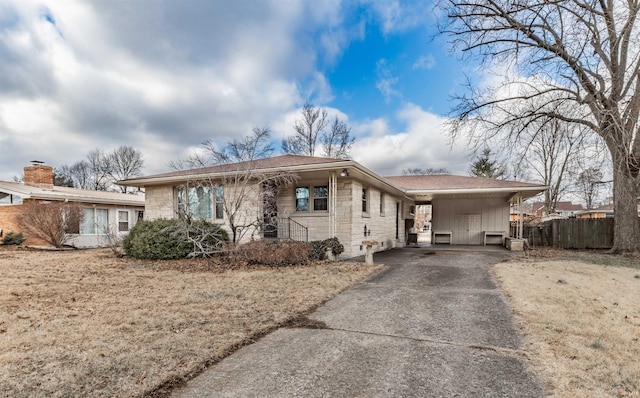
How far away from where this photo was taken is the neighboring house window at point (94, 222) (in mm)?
15805

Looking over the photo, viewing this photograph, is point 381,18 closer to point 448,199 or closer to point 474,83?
point 474,83

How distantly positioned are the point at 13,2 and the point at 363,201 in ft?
36.9

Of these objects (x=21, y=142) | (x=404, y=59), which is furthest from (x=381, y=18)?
(x=21, y=142)

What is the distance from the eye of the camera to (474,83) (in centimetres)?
1070

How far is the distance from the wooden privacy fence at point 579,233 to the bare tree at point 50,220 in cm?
2195

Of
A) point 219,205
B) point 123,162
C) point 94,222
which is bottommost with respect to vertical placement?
point 94,222

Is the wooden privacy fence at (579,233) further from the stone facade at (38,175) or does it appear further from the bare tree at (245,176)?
the stone facade at (38,175)

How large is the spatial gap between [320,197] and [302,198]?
690 millimetres

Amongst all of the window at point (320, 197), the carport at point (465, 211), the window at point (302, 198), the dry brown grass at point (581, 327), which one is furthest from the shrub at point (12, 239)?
the dry brown grass at point (581, 327)

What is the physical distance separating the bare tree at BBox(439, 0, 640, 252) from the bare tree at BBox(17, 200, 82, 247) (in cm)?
1604

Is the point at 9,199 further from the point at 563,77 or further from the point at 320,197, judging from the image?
the point at 563,77

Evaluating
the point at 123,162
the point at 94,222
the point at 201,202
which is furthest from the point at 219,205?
the point at 123,162

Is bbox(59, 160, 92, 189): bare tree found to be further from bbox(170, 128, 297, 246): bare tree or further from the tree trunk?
the tree trunk

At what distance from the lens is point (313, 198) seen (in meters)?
10.9
